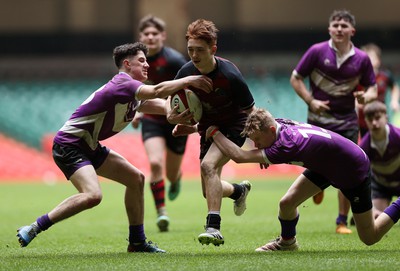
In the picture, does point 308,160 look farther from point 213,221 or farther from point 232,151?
point 213,221

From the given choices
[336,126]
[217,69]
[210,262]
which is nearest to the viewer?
[210,262]

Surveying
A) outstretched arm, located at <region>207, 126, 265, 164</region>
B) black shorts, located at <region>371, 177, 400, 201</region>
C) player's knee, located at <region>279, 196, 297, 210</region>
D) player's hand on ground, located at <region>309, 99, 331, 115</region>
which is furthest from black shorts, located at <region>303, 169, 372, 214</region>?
black shorts, located at <region>371, 177, 400, 201</region>

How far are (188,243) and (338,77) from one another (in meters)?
2.65

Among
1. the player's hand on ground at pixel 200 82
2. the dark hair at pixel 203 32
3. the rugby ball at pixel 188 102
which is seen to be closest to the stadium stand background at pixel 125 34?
the rugby ball at pixel 188 102

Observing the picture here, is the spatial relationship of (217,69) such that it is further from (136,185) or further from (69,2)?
(69,2)

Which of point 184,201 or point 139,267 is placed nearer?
point 139,267

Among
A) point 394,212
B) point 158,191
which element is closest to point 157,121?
point 158,191

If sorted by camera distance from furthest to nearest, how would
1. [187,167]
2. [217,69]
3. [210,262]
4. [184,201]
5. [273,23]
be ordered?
[273,23], [187,167], [184,201], [217,69], [210,262]

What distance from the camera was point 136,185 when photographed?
7859mm

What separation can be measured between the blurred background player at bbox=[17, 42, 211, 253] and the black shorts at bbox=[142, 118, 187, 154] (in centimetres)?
286

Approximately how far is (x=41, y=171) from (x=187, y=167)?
378 cm

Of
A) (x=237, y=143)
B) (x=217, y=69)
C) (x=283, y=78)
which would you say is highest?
(x=217, y=69)

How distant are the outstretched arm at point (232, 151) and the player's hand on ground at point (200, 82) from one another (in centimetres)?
38

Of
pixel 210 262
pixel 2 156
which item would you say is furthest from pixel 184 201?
pixel 2 156
